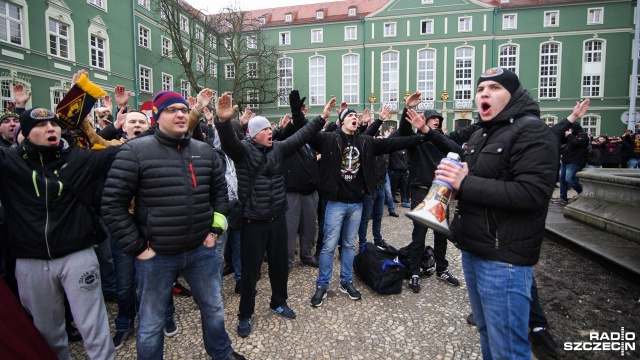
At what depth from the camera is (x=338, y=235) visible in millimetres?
4121

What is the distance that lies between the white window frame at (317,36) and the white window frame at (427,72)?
1053cm

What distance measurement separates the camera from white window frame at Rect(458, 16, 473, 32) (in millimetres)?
32438

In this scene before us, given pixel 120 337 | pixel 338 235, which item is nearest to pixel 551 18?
pixel 338 235

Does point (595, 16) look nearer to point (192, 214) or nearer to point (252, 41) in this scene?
point (252, 41)

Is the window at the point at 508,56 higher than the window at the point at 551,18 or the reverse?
the reverse

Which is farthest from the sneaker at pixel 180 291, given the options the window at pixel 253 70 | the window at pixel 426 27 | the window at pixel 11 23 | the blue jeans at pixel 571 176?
the window at pixel 426 27

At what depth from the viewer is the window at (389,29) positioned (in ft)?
112

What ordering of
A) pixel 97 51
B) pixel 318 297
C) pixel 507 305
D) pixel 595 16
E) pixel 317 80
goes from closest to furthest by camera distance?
pixel 507 305, pixel 318 297, pixel 97 51, pixel 595 16, pixel 317 80

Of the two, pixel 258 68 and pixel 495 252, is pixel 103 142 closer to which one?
pixel 495 252

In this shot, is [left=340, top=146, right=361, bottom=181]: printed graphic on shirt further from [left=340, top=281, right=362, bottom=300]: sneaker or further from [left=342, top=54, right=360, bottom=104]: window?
[left=342, top=54, right=360, bottom=104]: window

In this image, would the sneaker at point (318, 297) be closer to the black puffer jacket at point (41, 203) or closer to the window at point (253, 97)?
the black puffer jacket at point (41, 203)

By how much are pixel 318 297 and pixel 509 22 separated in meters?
36.9

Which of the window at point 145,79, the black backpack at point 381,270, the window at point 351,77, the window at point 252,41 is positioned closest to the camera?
the black backpack at point 381,270

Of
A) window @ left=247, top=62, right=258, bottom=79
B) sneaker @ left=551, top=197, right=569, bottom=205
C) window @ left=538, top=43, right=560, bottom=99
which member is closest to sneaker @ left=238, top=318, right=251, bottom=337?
sneaker @ left=551, top=197, right=569, bottom=205
